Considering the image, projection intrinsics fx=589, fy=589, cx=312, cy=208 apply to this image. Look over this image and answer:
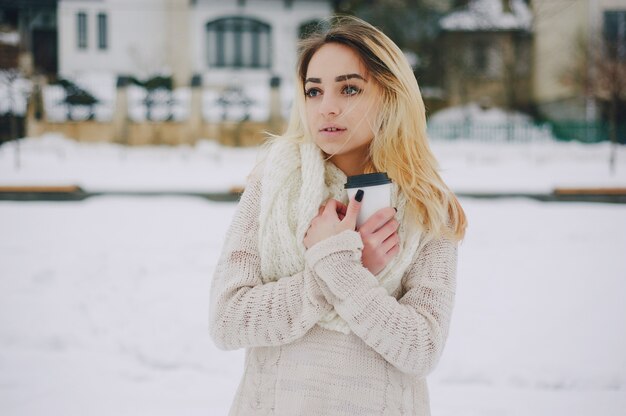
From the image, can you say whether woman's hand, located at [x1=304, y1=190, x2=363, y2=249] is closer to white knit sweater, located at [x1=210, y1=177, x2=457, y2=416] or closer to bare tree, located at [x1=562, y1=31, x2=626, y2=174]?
white knit sweater, located at [x1=210, y1=177, x2=457, y2=416]

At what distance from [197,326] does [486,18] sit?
84.9 feet

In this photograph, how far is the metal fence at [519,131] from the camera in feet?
72.5

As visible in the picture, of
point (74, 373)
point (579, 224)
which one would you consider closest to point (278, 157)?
point (74, 373)

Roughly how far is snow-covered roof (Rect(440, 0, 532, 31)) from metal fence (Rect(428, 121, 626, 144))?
655 centimetres

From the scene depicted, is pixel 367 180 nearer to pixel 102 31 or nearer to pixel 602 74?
pixel 602 74

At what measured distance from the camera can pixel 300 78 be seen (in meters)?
1.90

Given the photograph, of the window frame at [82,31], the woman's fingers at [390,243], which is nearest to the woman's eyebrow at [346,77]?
the woman's fingers at [390,243]

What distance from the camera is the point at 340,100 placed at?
1.73m

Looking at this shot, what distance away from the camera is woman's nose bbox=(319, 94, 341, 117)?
1708 millimetres

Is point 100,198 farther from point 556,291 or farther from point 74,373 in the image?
point 556,291

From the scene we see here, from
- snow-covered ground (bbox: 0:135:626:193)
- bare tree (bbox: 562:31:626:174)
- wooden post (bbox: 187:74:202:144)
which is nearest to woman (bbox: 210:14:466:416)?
snow-covered ground (bbox: 0:135:626:193)

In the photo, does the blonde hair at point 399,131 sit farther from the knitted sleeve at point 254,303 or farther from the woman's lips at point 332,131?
the knitted sleeve at point 254,303

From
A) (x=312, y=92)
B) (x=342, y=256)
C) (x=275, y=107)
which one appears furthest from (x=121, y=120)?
(x=342, y=256)

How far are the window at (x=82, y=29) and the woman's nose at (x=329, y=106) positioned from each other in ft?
95.9
